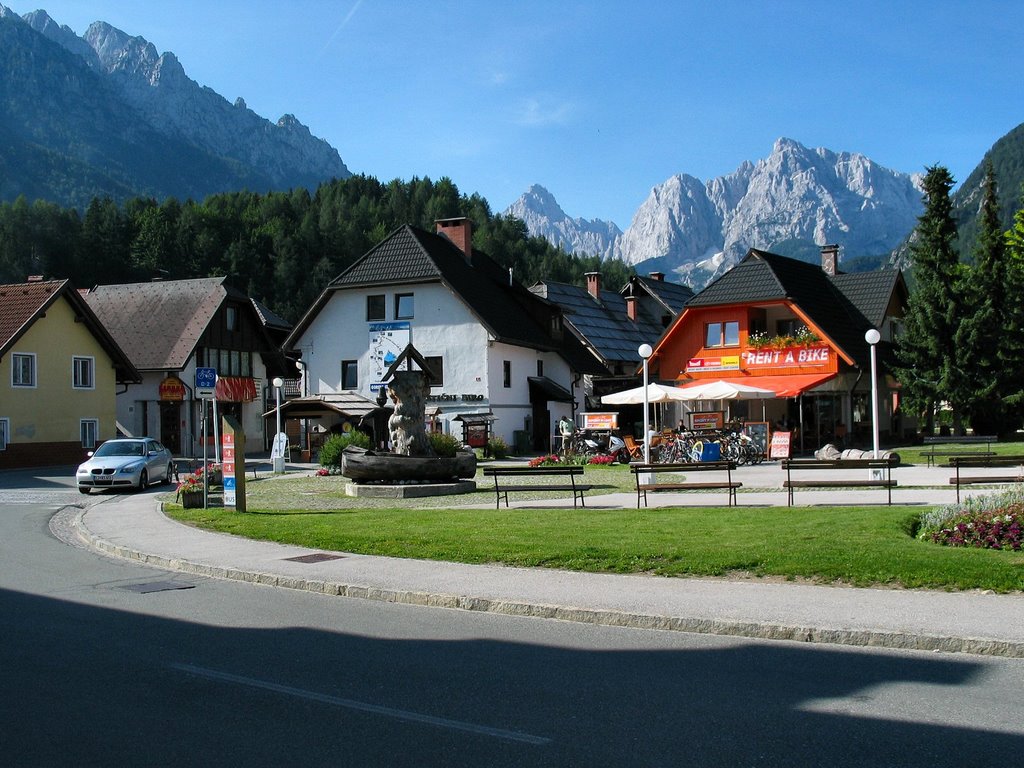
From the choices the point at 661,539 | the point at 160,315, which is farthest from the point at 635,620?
the point at 160,315

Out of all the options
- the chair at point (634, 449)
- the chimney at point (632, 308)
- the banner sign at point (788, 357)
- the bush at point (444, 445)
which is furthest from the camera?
the chimney at point (632, 308)

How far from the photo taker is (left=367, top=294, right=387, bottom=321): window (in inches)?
1860

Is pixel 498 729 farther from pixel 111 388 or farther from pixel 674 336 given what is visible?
pixel 111 388

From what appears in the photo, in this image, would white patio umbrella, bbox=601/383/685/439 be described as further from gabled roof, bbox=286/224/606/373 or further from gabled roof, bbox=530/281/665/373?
gabled roof, bbox=530/281/665/373

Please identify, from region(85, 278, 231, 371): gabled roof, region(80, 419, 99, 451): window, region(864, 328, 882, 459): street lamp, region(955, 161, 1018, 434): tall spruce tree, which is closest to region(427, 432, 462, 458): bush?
region(864, 328, 882, 459): street lamp

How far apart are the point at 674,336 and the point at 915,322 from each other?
9.91 meters

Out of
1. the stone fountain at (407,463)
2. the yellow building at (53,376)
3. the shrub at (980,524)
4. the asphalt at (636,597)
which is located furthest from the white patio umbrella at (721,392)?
the yellow building at (53,376)

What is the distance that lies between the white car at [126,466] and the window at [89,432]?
1518cm

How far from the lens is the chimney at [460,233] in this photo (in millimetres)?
53344

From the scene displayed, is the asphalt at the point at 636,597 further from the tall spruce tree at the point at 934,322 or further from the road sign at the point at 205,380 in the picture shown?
the tall spruce tree at the point at 934,322

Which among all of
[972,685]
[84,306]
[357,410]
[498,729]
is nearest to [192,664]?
[498,729]

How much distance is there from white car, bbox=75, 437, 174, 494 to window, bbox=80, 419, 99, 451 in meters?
15.2

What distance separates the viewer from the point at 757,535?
13.6 m

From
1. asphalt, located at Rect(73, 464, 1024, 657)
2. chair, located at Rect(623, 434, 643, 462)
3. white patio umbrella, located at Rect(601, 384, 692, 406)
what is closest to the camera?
asphalt, located at Rect(73, 464, 1024, 657)
